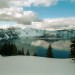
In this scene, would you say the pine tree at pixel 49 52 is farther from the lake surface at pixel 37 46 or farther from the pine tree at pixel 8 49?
the pine tree at pixel 8 49

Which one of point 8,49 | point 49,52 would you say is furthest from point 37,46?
point 8,49

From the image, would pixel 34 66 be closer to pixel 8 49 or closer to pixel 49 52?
pixel 49 52

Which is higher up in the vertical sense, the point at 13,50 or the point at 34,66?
the point at 13,50

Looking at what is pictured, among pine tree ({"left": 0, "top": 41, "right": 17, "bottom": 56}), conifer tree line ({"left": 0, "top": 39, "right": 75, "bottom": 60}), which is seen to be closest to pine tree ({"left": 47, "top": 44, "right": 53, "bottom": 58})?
conifer tree line ({"left": 0, "top": 39, "right": 75, "bottom": 60})

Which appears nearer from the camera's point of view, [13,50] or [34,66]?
[34,66]

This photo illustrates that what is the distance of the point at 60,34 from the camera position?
3879 millimetres

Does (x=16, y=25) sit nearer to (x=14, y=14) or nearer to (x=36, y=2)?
(x=14, y=14)

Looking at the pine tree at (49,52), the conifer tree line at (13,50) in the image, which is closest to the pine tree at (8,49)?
A: the conifer tree line at (13,50)

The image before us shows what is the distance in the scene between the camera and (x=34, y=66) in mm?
3723

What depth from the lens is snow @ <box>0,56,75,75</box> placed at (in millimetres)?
3668

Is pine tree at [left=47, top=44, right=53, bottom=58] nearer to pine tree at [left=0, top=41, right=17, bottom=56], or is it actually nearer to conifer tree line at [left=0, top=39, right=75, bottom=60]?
conifer tree line at [left=0, top=39, right=75, bottom=60]

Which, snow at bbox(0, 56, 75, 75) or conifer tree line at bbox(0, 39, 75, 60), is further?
conifer tree line at bbox(0, 39, 75, 60)

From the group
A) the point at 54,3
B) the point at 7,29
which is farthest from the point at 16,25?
the point at 54,3

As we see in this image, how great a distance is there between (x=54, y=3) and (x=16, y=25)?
2.51ft
